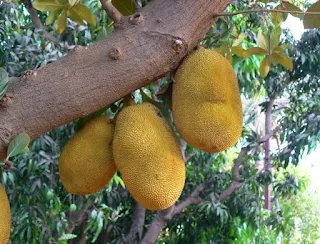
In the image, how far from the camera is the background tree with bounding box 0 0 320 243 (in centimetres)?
70

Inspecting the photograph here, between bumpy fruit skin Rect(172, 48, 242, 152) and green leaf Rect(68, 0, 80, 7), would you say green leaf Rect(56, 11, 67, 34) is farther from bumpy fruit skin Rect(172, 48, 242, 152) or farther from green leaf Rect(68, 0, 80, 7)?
bumpy fruit skin Rect(172, 48, 242, 152)

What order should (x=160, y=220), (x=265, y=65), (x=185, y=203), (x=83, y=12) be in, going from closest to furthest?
(x=83, y=12) < (x=265, y=65) < (x=160, y=220) < (x=185, y=203)

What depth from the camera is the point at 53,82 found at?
68cm

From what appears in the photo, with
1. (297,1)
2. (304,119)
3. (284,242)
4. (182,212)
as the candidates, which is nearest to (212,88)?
(304,119)

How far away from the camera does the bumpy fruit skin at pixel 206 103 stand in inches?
30.9

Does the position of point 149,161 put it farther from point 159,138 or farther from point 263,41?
point 263,41

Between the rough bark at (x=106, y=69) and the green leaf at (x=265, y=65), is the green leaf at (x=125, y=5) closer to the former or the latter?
the rough bark at (x=106, y=69)

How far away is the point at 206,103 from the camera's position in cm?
81

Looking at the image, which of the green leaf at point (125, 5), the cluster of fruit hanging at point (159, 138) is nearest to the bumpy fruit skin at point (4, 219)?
the cluster of fruit hanging at point (159, 138)

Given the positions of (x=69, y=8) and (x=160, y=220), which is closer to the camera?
(x=69, y=8)

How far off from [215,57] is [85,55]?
0.25 metres

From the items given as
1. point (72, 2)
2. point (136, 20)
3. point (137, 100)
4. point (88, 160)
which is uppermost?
point (136, 20)

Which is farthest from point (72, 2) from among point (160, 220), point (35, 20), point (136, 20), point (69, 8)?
point (160, 220)

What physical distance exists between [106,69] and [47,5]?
1.25 ft
